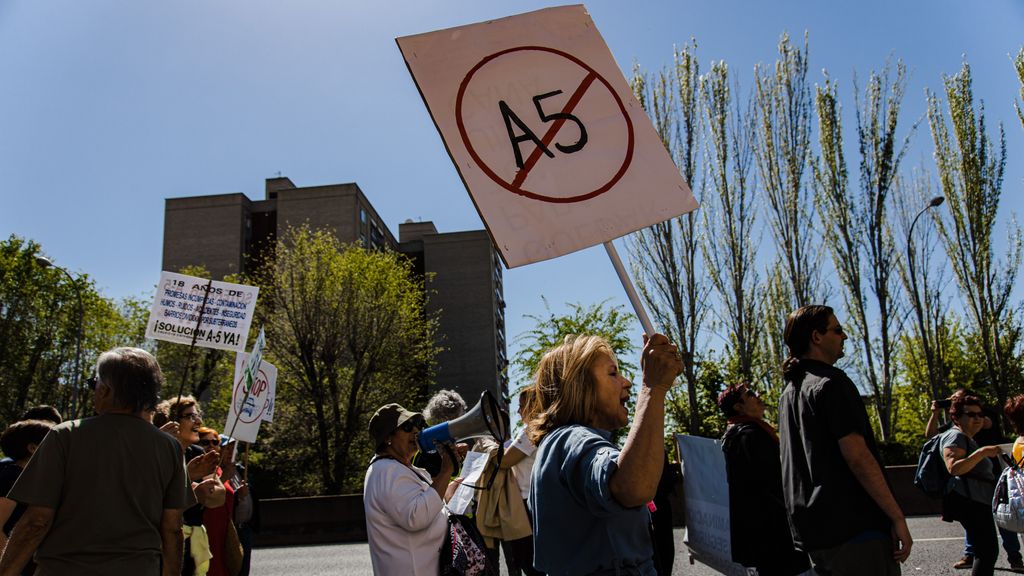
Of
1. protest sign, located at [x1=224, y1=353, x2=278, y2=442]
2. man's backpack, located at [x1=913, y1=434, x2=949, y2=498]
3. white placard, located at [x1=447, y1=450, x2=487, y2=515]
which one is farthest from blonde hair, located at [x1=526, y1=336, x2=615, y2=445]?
protest sign, located at [x1=224, y1=353, x2=278, y2=442]

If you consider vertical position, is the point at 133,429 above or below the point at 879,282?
below

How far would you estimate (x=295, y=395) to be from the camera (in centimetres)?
3028

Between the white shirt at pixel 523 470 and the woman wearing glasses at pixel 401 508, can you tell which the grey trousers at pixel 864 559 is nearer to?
the woman wearing glasses at pixel 401 508

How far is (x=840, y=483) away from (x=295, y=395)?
28785mm

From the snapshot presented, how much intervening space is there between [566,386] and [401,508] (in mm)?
1826

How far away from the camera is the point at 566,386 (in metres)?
2.61

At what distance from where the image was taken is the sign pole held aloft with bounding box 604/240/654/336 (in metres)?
2.51

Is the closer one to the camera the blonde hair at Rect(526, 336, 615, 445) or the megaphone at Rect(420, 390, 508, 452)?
the blonde hair at Rect(526, 336, 615, 445)

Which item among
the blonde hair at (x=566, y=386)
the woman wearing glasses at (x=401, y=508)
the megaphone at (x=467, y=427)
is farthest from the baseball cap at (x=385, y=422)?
the blonde hair at (x=566, y=386)

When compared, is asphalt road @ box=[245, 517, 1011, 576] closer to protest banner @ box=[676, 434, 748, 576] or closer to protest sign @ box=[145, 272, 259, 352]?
protest banner @ box=[676, 434, 748, 576]

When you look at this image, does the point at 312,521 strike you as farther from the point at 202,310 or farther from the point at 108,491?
the point at 108,491

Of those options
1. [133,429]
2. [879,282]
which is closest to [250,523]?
[133,429]

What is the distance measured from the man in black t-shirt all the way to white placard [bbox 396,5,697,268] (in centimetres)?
129

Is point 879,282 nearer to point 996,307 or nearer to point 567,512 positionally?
point 996,307
